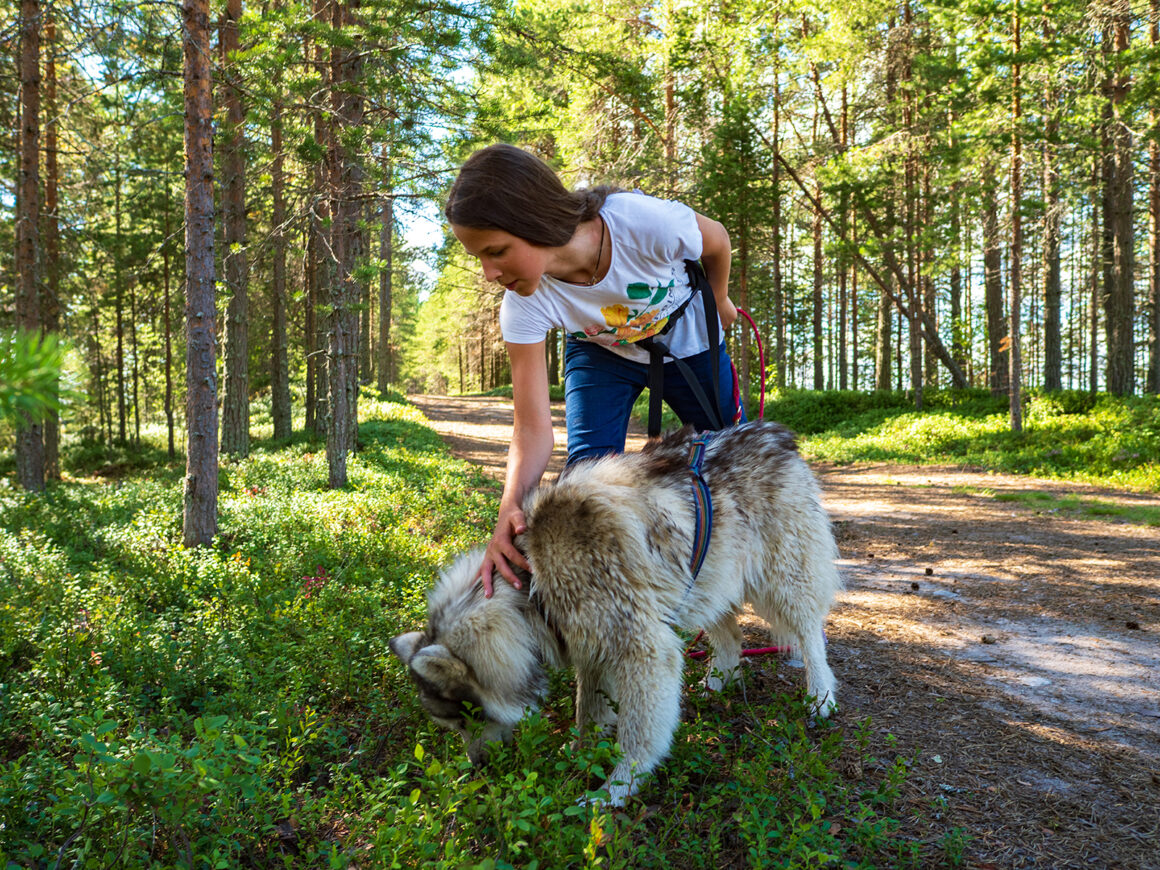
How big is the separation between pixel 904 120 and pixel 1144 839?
2063 centimetres

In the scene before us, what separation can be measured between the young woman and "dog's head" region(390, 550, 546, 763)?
134 millimetres

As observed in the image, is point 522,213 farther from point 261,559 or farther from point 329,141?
point 329,141

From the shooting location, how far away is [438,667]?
111 inches

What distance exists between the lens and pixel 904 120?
63.2 ft

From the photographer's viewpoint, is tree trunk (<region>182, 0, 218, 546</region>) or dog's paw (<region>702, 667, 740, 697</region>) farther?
tree trunk (<region>182, 0, 218, 546</region>)

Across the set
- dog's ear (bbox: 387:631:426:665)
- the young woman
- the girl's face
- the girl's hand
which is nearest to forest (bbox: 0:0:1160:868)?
dog's ear (bbox: 387:631:426:665)

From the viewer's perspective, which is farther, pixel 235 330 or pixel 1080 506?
pixel 235 330

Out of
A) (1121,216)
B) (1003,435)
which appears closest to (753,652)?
(1003,435)

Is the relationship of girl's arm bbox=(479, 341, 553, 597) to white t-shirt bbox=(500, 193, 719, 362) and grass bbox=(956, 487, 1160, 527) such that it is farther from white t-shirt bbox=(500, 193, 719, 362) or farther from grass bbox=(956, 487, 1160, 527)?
grass bbox=(956, 487, 1160, 527)

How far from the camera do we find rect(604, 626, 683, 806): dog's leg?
2.87 metres

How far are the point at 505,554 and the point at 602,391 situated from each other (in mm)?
1110

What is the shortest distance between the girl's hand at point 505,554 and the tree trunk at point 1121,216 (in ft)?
53.7

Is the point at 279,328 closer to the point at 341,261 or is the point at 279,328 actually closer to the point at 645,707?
the point at 341,261

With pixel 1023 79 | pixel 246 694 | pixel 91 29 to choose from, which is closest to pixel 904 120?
pixel 1023 79
